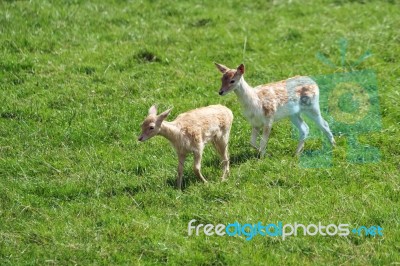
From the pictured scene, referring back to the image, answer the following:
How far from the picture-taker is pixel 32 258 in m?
7.99

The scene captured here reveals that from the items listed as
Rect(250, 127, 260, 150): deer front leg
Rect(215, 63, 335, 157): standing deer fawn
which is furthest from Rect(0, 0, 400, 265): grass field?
Rect(215, 63, 335, 157): standing deer fawn

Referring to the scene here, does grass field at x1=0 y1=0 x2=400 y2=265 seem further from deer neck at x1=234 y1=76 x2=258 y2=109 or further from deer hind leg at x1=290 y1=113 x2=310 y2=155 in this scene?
deer neck at x1=234 y1=76 x2=258 y2=109

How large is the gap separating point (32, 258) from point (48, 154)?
8.77ft

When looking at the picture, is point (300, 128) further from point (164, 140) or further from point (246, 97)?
point (164, 140)

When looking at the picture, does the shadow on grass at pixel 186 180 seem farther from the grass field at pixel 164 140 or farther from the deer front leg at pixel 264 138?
the deer front leg at pixel 264 138

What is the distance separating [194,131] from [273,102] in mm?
1588

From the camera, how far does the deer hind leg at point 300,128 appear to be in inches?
423

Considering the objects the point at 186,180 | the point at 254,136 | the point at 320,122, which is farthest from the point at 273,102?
the point at 186,180

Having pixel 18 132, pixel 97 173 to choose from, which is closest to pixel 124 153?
pixel 97 173

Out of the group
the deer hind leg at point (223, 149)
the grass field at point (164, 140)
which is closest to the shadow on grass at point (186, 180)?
the grass field at point (164, 140)

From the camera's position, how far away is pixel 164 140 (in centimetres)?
1092

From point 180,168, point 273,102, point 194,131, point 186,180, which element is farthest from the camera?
point 273,102

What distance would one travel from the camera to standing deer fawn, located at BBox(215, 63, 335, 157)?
1055 centimetres

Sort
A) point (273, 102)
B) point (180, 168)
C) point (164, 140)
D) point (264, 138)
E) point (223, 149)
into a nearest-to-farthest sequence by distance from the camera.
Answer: point (180, 168)
point (223, 149)
point (264, 138)
point (273, 102)
point (164, 140)
